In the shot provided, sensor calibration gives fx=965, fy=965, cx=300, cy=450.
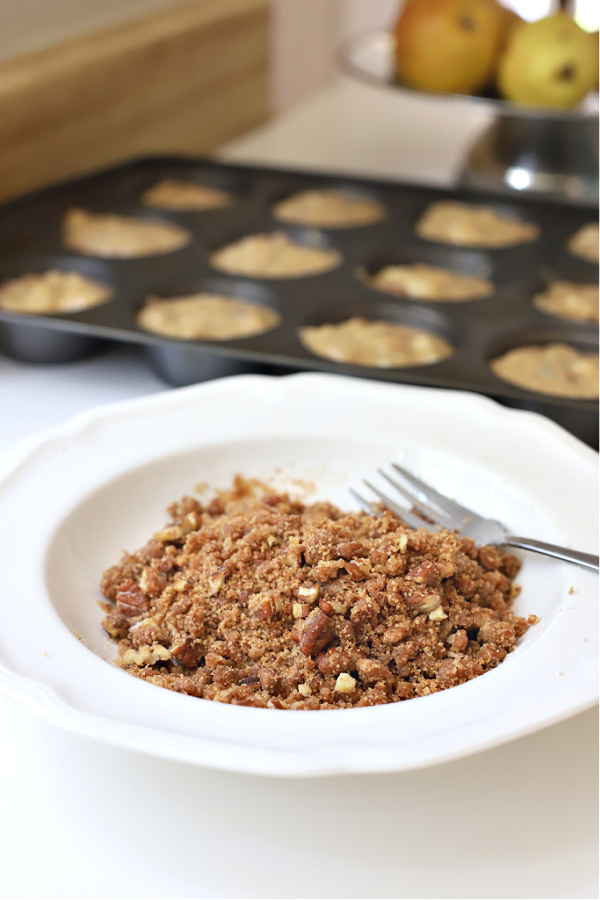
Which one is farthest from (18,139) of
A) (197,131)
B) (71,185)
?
(197,131)

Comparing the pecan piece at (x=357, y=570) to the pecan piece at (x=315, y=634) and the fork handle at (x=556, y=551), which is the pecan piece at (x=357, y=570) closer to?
the pecan piece at (x=315, y=634)

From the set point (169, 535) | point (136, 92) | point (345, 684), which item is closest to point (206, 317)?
point (169, 535)

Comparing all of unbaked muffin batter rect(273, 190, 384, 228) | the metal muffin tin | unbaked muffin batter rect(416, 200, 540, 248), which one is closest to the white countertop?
the metal muffin tin

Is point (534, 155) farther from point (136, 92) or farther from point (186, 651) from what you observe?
point (186, 651)

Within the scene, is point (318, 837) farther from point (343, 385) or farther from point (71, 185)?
point (71, 185)

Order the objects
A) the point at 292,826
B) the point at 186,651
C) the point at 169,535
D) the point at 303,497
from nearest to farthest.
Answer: the point at 292,826 → the point at 186,651 → the point at 169,535 → the point at 303,497
